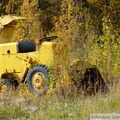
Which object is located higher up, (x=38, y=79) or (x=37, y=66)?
(x=37, y=66)

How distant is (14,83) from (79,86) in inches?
89.5

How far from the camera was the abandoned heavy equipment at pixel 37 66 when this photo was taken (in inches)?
409

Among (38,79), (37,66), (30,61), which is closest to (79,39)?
(30,61)

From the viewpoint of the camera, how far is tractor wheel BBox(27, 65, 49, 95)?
10.6 m

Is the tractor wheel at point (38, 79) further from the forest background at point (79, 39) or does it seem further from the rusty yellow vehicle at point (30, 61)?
the forest background at point (79, 39)

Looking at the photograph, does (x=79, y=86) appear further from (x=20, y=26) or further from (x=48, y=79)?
(x=20, y=26)

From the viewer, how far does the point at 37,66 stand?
10.9m

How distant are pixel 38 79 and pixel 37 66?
0.30 meters

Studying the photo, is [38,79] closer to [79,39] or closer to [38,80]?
[38,80]

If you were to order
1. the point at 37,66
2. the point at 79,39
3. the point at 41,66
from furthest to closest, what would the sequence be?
the point at 79,39 → the point at 37,66 → the point at 41,66

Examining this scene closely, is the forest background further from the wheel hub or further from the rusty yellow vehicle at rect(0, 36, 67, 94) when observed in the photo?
the wheel hub

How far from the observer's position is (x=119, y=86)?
970 cm

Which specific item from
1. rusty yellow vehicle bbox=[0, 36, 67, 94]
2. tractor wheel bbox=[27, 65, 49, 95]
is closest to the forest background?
rusty yellow vehicle bbox=[0, 36, 67, 94]

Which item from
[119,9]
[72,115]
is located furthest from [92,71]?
[119,9]
